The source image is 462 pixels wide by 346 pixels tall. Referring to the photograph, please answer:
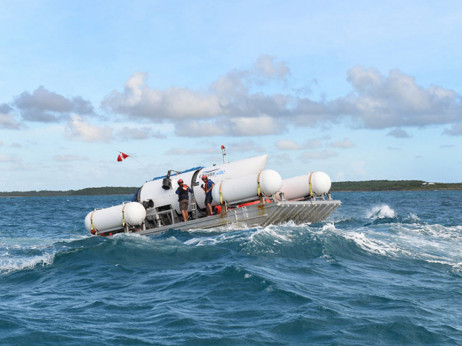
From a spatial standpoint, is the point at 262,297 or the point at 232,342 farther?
the point at 262,297

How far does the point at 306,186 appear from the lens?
20859mm

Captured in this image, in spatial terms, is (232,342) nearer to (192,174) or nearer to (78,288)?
(78,288)

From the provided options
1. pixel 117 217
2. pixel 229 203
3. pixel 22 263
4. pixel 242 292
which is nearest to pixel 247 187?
pixel 229 203

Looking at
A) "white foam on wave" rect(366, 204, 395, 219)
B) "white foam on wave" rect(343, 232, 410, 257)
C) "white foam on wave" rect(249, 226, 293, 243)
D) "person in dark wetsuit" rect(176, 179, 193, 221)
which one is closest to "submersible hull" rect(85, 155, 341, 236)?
"person in dark wetsuit" rect(176, 179, 193, 221)

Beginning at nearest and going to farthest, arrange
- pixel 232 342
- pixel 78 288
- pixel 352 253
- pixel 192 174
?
pixel 232 342 → pixel 78 288 → pixel 352 253 → pixel 192 174

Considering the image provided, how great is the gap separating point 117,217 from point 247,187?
6523mm

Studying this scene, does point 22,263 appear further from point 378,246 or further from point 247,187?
point 378,246

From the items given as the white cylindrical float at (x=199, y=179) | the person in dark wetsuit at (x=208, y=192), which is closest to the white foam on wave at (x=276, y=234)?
the person in dark wetsuit at (x=208, y=192)

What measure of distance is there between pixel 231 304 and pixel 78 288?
13.5ft

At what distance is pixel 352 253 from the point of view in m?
14.5

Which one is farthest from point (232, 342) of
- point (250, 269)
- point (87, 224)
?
point (87, 224)

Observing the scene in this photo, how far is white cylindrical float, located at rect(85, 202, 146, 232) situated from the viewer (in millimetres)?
21312

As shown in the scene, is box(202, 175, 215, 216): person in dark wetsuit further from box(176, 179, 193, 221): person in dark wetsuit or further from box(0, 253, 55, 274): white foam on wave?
box(0, 253, 55, 274): white foam on wave

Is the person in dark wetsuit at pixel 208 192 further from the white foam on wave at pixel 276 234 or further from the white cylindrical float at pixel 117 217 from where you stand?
the white foam on wave at pixel 276 234
